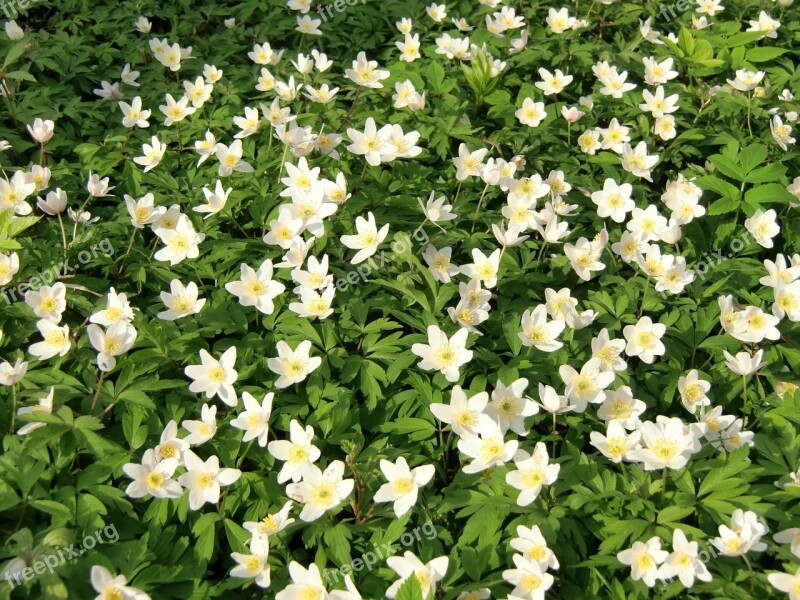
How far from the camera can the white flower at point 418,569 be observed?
8.04 feet

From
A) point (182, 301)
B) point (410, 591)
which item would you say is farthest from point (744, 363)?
point (182, 301)

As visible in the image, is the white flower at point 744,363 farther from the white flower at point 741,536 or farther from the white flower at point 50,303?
the white flower at point 50,303

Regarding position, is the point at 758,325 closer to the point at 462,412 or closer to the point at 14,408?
the point at 462,412

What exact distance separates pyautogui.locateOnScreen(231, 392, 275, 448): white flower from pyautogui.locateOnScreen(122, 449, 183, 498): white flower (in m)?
0.29

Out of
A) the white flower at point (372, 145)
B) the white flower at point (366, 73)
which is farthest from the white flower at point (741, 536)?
the white flower at point (366, 73)

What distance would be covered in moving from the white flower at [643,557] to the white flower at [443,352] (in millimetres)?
974

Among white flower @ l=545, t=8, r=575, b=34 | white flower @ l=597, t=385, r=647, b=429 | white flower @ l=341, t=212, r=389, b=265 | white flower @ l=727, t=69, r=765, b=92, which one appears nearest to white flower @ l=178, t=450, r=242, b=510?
white flower @ l=341, t=212, r=389, b=265

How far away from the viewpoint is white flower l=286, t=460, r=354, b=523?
8.84 ft

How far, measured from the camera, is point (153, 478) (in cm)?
270

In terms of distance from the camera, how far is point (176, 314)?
3326 mm

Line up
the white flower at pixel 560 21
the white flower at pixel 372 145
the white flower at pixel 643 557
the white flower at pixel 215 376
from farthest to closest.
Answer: the white flower at pixel 560 21 < the white flower at pixel 372 145 < the white flower at pixel 215 376 < the white flower at pixel 643 557

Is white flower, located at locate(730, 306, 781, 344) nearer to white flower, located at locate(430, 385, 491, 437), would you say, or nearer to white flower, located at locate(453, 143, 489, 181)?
white flower, located at locate(430, 385, 491, 437)

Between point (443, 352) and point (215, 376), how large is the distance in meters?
1.00

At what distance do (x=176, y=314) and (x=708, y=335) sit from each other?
8.66 ft
